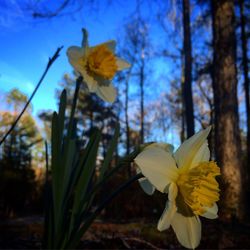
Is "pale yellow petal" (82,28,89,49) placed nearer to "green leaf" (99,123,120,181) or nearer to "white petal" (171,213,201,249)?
"green leaf" (99,123,120,181)

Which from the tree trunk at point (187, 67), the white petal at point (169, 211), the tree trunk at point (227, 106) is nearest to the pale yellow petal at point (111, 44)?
the white petal at point (169, 211)

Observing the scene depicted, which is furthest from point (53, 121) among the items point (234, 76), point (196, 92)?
point (196, 92)

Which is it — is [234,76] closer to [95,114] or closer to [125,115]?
[125,115]

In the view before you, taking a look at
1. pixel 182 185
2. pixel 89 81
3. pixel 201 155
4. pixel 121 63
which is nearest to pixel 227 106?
pixel 121 63

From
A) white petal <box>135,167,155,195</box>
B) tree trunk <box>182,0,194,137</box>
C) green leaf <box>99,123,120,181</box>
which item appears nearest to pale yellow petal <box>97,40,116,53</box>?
green leaf <box>99,123,120,181</box>

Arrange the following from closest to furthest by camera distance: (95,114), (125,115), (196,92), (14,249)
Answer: (14,249) < (196,92) < (125,115) < (95,114)

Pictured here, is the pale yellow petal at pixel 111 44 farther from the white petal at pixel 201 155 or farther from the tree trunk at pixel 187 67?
the tree trunk at pixel 187 67

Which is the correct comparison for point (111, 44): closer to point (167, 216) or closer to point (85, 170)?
point (85, 170)
